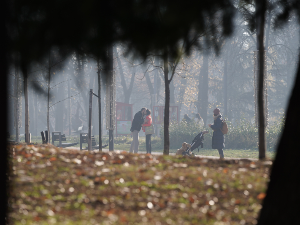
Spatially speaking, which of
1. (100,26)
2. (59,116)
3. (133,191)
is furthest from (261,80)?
(59,116)

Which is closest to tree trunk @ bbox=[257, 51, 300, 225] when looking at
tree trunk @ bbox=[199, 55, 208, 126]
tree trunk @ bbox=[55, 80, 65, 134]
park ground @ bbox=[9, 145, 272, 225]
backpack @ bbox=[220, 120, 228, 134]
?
park ground @ bbox=[9, 145, 272, 225]

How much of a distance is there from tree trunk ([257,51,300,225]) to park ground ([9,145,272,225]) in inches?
27.8

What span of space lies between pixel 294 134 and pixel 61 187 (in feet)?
10.1

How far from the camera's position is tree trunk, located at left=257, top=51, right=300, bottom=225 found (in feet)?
12.0

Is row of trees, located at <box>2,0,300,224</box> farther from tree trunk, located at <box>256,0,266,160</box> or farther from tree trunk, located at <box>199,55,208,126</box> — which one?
tree trunk, located at <box>199,55,208,126</box>

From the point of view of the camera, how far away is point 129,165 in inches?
265

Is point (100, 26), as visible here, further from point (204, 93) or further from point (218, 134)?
point (204, 93)

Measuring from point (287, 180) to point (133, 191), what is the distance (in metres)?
2.16

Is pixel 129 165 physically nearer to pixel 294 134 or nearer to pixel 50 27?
pixel 50 27

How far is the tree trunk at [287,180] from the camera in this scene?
3.66 m

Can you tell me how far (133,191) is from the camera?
5266 mm

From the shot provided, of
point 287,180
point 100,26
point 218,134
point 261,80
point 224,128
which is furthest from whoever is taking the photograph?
point 218,134

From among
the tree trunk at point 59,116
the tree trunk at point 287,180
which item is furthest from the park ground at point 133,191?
the tree trunk at point 59,116

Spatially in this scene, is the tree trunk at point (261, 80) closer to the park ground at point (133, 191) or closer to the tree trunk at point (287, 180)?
the park ground at point (133, 191)
